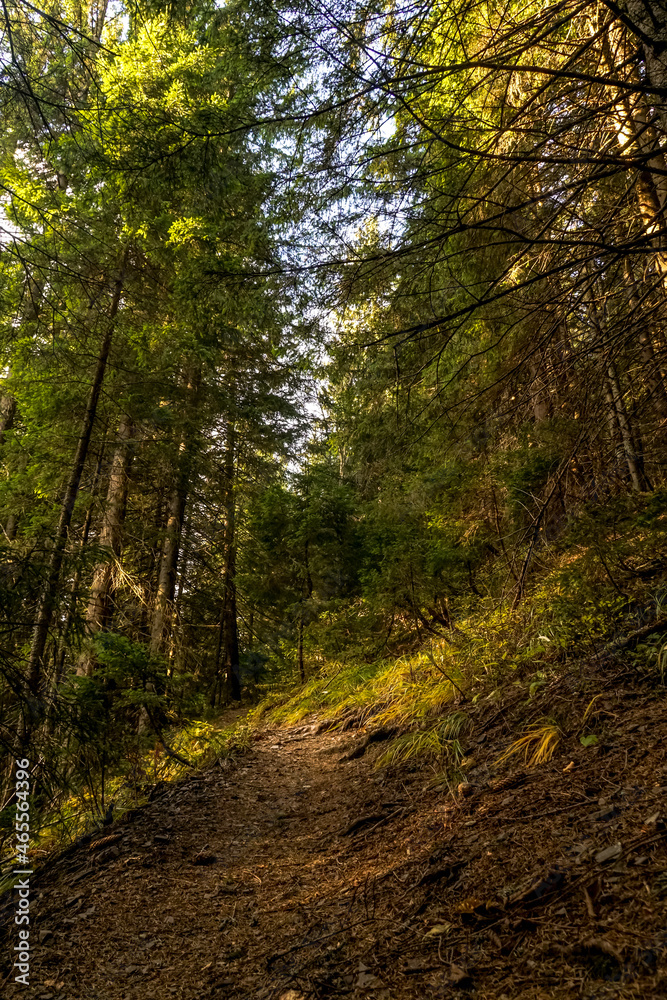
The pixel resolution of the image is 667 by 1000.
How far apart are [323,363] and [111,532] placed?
4.14 metres

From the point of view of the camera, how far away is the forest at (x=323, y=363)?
304 cm

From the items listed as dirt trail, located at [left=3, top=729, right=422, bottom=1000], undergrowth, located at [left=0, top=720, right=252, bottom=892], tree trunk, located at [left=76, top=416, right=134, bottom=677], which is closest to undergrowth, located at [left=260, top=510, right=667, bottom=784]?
dirt trail, located at [left=3, top=729, right=422, bottom=1000]

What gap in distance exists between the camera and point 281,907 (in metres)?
3.30

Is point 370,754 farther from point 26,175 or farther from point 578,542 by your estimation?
point 26,175

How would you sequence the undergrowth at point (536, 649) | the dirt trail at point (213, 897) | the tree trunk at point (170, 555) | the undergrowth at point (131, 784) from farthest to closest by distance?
the tree trunk at point (170, 555)
the undergrowth at point (131, 784)
the undergrowth at point (536, 649)
the dirt trail at point (213, 897)

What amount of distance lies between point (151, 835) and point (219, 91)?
357 inches

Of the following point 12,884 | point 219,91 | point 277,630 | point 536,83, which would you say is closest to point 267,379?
point 219,91

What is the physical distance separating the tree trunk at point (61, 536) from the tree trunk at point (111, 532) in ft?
3.96

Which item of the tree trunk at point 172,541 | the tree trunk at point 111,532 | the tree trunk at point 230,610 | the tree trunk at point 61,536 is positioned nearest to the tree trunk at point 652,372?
the tree trunk at point 61,536

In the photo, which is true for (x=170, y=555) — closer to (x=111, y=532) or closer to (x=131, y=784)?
(x=111, y=532)

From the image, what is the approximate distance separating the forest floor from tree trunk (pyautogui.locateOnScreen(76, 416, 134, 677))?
318 cm

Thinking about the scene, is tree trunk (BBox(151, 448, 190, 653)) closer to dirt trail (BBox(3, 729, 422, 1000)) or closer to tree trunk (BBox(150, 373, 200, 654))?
tree trunk (BBox(150, 373, 200, 654))

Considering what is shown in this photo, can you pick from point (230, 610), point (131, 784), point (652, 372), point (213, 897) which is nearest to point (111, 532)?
point (131, 784)

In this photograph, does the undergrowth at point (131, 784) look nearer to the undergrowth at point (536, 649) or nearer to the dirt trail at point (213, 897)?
the dirt trail at point (213, 897)
